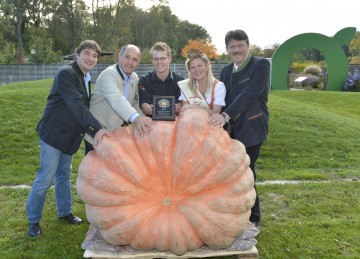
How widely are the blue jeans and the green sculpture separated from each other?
16.2 meters

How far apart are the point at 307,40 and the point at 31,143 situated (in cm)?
1543

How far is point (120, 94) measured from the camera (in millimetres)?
3781

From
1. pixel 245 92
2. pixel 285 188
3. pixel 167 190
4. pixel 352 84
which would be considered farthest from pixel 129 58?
pixel 352 84

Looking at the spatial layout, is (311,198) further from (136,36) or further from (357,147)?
(136,36)

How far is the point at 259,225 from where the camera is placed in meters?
4.73

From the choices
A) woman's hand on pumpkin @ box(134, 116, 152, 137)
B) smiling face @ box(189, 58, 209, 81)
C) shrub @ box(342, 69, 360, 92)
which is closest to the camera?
woman's hand on pumpkin @ box(134, 116, 152, 137)

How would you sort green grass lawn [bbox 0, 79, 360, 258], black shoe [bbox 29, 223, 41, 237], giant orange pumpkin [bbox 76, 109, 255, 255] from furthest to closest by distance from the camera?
black shoe [bbox 29, 223, 41, 237] → green grass lawn [bbox 0, 79, 360, 258] → giant orange pumpkin [bbox 76, 109, 255, 255]

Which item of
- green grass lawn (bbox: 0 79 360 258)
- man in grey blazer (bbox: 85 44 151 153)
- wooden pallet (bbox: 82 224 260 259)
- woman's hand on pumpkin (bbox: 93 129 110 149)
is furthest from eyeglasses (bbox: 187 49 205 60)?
green grass lawn (bbox: 0 79 360 258)

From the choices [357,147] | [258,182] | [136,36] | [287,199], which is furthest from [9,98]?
[136,36]

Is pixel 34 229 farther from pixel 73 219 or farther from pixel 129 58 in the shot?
pixel 129 58

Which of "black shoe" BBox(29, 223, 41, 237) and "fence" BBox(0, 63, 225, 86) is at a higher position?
"fence" BBox(0, 63, 225, 86)

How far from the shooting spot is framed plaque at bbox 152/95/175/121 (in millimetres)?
3478

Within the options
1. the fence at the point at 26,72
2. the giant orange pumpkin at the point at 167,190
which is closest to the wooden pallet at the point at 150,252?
the giant orange pumpkin at the point at 167,190

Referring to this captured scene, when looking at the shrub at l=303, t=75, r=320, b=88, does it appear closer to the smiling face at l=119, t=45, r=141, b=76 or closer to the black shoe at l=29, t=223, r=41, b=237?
the smiling face at l=119, t=45, r=141, b=76
